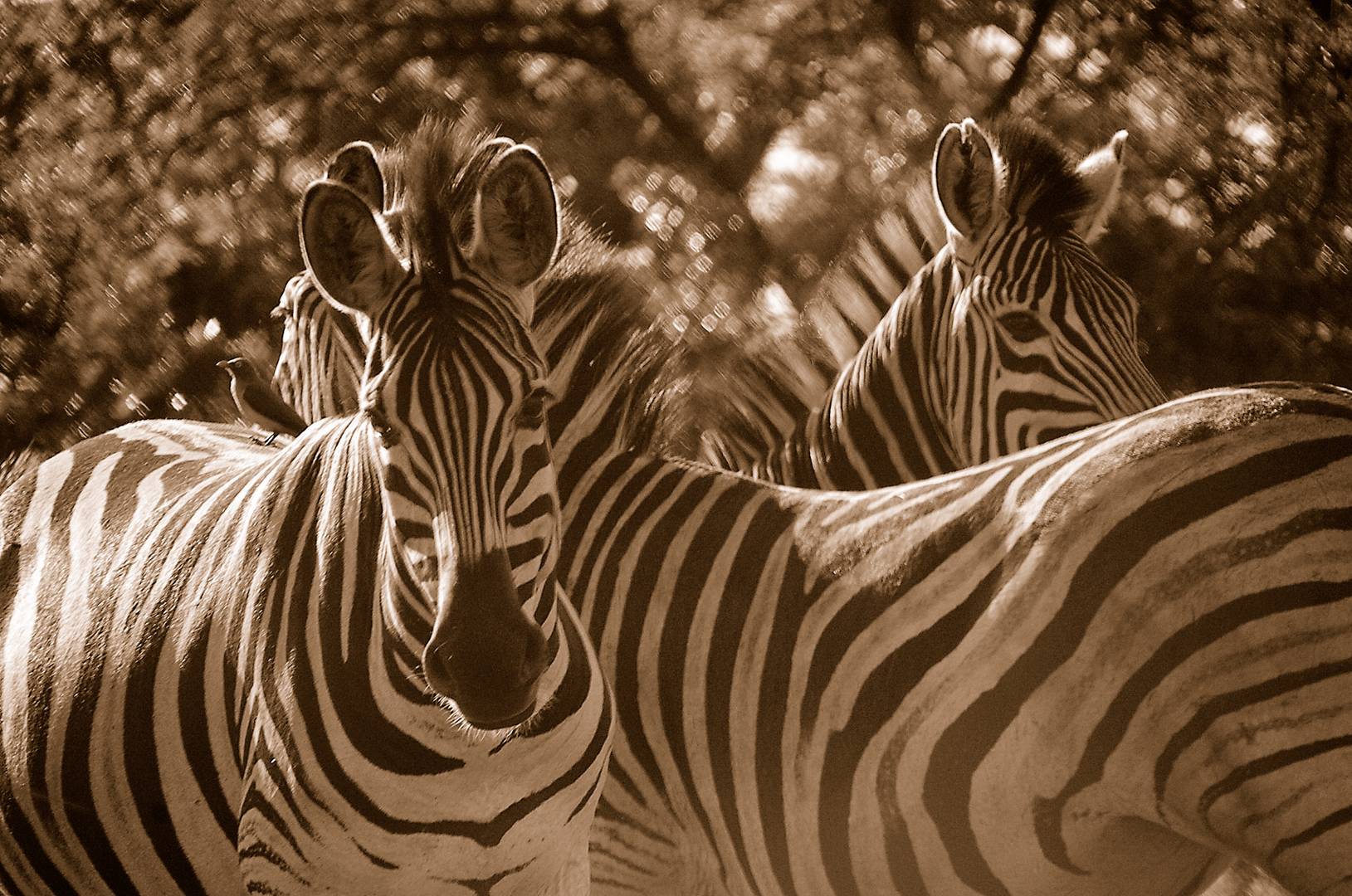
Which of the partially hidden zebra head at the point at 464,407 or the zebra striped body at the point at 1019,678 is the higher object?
the partially hidden zebra head at the point at 464,407

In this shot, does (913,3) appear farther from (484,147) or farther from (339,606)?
(339,606)

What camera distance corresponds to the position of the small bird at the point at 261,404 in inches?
172

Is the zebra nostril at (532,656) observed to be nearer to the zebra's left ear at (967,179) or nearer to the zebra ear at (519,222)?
the zebra ear at (519,222)

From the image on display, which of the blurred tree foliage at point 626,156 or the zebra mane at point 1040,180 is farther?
the blurred tree foliage at point 626,156

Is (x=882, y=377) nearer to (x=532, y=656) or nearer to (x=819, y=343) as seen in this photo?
(x=819, y=343)

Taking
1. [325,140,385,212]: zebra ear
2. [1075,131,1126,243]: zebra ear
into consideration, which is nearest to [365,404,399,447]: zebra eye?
[325,140,385,212]: zebra ear

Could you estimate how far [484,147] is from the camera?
2934 millimetres

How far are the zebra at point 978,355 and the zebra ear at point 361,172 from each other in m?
1.44

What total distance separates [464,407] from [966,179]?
7.59 ft

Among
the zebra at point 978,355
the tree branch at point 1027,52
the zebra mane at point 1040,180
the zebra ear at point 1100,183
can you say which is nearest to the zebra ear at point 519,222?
the zebra at point 978,355

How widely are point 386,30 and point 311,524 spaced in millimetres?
7921

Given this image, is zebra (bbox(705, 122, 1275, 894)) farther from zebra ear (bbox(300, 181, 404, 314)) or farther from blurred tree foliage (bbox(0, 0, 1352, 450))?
blurred tree foliage (bbox(0, 0, 1352, 450))

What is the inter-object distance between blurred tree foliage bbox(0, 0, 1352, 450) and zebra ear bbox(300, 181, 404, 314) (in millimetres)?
4844

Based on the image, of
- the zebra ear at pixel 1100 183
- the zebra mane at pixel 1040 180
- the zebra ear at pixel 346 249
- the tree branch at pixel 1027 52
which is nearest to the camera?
the zebra ear at pixel 346 249
